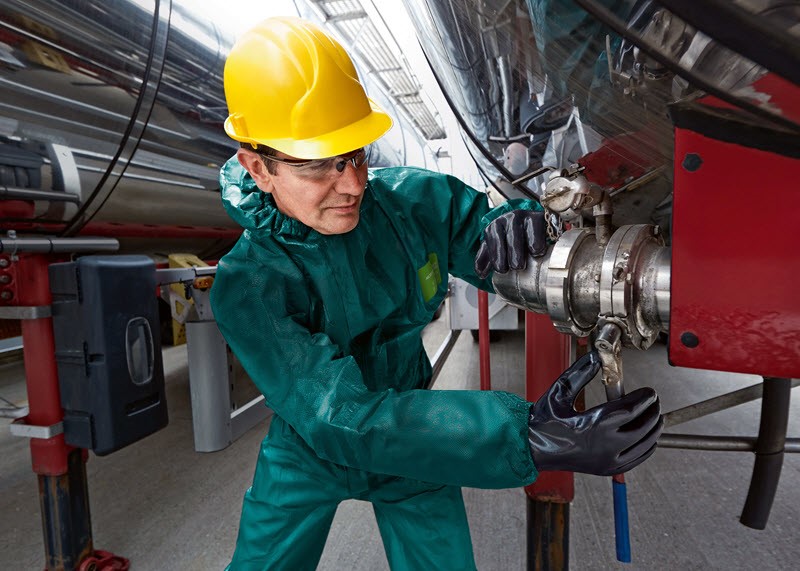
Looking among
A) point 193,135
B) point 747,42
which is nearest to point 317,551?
point 747,42

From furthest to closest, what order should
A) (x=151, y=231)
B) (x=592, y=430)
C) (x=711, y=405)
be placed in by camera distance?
(x=151, y=231), (x=711, y=405), (x=592, y=430)

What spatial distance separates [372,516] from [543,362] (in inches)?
29.7

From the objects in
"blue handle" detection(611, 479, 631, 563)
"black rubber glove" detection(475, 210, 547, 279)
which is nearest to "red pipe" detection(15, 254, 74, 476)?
"black rubber glove" detection(475, 210, 547, 279)

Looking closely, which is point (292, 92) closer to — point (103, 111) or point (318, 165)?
point (318, 165)

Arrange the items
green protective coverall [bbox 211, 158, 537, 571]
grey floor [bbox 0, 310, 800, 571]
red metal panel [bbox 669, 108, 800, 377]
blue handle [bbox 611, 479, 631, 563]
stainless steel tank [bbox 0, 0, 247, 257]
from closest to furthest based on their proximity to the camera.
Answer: red metal panel [bbox 669, 108, 800, 377] → green protective coverall [bbox 211, 158, 537, 571] → blue handle [bbox 611, 479, 631, 563] → stainless steel tank [bbox 0, 0, 247, 257] → grey floor [bbox 0, 310, 800, 571]

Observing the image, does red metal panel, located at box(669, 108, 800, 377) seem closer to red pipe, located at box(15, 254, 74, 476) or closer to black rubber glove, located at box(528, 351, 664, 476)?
black rubber glove, located at box(528, 351, 664, 476)

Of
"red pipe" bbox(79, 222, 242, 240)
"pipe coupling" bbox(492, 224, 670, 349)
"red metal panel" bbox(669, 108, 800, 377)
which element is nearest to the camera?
"red metal panel" bbox(669, 108, 800, 377)

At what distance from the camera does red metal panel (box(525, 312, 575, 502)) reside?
1.18m

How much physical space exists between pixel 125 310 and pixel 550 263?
104 centimetres

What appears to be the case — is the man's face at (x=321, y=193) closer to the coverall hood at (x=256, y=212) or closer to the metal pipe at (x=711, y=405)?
the coverall hood at (x=256, y=212)

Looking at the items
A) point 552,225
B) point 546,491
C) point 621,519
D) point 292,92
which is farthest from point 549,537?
point 292,92

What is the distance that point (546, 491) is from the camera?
1183 mm

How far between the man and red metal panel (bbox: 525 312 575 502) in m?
0.22

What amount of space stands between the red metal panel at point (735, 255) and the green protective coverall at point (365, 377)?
0.79 feet
